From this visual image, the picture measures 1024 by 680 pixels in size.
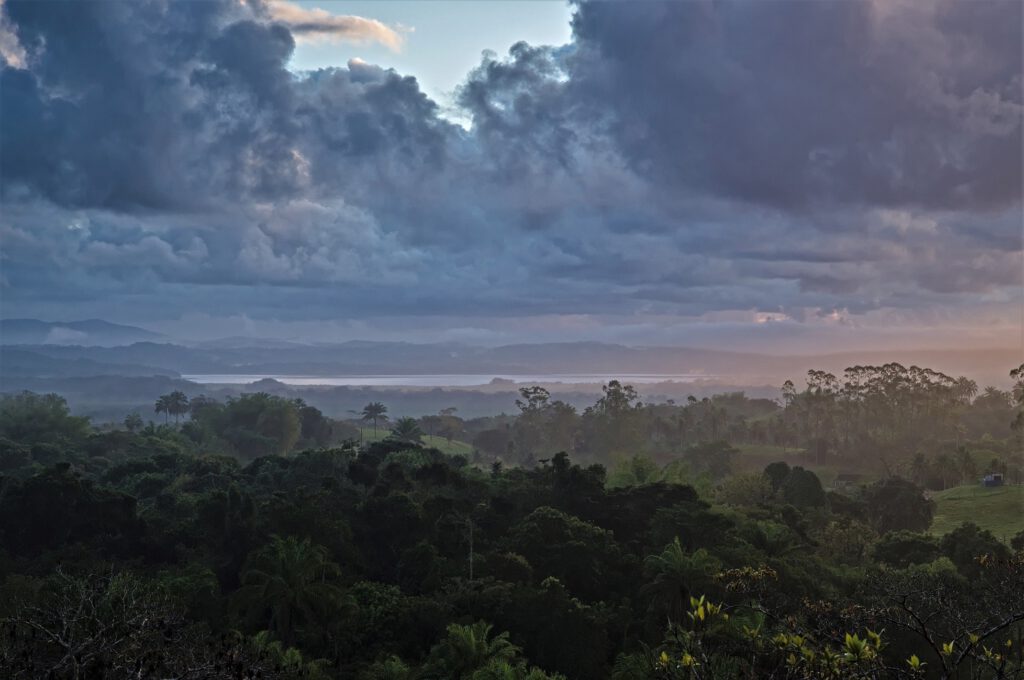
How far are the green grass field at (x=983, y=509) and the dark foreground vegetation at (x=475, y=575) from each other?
767cm

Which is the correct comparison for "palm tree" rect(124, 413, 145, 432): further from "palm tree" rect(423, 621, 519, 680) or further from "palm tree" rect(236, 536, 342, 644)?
"palm tree" rect(423, 621, 519, 680)

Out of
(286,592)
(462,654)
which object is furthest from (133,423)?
(462,654)

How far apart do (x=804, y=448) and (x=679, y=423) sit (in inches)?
1015

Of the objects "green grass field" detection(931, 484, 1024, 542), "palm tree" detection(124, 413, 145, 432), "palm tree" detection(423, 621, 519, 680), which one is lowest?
"green grass field" detection(931, 484, 1024, 542)

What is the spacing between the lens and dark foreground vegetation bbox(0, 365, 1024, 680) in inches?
659

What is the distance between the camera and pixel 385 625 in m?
36.7

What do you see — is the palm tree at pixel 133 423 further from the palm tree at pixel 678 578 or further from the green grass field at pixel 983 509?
the palm tree at pixel 678 578

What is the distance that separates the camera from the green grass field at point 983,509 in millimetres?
74000

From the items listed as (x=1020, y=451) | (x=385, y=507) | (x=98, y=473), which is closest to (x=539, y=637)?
(x=385, y=507)

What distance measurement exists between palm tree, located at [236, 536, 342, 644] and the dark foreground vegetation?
0.10 m

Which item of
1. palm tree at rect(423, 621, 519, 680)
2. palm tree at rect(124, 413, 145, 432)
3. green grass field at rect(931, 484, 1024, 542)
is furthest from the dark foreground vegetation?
palm tree at rect(124, 413, 145, 432)

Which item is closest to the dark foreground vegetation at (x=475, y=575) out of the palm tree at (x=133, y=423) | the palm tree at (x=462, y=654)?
the palm tree at (x=462, y=654)

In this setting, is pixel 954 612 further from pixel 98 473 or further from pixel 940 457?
pixel 940 457

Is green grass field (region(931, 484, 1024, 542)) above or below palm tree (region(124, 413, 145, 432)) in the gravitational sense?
below
